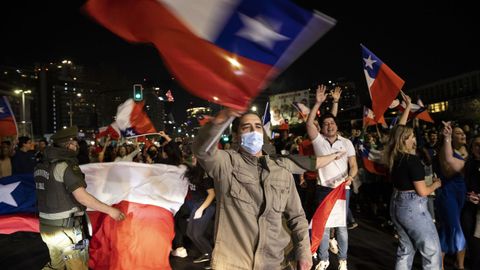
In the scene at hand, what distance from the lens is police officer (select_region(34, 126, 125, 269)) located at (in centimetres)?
411

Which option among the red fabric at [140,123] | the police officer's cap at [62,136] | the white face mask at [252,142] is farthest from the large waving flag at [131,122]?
the white face mask at [252,142]

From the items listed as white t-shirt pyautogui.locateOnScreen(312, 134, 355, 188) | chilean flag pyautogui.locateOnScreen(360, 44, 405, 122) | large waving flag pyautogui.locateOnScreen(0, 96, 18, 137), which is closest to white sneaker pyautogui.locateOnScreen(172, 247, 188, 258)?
white t-shirt pyautogui.locateOnScreen(312, 134, 355, 188)

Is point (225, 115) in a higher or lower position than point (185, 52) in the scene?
lower

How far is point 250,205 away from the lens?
282 cm

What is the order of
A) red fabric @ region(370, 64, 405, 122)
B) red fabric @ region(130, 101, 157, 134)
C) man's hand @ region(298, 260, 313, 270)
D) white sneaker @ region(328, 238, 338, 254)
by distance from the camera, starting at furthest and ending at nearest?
red fabric @ region(130, 101, 157, 134) → red fabric @ region(370, 64, 405, 122) → white sneaker @ region(328, 238, 338, 254) → man's hand @ region(298, 260, 313, 270)

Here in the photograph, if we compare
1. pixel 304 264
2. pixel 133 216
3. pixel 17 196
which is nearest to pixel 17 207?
pixel 17 196

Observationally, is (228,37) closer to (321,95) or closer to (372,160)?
(321,95)

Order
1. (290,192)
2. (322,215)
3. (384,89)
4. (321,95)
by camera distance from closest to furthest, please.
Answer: (290,192) → (322,215) → (321,95) → (384,89)

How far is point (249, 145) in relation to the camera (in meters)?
2.95

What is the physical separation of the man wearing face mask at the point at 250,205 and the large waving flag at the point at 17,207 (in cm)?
403

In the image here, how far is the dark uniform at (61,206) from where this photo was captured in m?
4.13

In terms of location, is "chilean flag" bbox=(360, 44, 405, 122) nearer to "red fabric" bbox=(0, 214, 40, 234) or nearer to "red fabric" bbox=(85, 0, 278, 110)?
"red fabric" bbox=(85, 0, 278, 110)

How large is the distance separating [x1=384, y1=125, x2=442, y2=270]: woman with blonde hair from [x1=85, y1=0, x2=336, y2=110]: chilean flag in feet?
8.22

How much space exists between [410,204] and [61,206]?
3.67m
